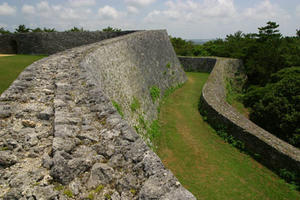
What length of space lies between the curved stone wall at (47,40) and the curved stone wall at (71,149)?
55.1 ft

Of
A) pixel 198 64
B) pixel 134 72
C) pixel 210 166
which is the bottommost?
pixel 210 166

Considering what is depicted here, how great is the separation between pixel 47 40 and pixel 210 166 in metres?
20.5

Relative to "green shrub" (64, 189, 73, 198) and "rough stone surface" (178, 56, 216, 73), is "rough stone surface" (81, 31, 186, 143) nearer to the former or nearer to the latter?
"green shrub" (64, 189, 73, 198)

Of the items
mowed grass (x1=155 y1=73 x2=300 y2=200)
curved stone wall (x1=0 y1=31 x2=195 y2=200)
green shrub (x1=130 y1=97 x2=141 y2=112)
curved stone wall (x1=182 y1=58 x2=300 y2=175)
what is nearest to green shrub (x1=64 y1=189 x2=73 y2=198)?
curved stone wall (x1=0 y1=31 x2=195 y2=200)

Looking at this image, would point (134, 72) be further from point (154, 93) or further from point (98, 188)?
point (98, 188)

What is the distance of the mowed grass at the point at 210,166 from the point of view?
6.74m

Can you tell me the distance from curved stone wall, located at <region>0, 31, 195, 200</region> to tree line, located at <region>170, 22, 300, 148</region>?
10074 mm

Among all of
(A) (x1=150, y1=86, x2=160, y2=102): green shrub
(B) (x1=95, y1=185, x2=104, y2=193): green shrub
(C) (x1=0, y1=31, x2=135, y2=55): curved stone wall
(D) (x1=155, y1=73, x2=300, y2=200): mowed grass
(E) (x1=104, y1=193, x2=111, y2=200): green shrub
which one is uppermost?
(C) (x1=0, y1=31, x2=135, y2=55): curved stone wall

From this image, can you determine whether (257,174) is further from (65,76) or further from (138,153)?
(65,76)

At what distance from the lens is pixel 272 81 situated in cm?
1828

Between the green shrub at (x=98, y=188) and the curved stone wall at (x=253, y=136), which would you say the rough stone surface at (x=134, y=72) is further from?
the curved stone wall at (x=253, y=136)

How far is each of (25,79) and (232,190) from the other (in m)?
7.05

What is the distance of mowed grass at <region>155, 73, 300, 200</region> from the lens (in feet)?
22.1

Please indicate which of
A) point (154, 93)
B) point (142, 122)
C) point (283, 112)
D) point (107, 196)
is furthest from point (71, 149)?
point (283, 112)
